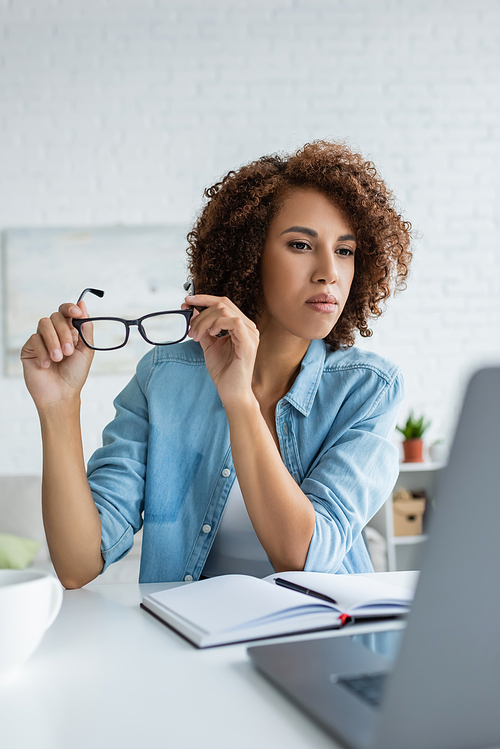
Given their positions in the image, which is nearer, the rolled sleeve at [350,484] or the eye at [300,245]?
the rolled sleeve at [350,484]

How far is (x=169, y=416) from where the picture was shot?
1.20 meters

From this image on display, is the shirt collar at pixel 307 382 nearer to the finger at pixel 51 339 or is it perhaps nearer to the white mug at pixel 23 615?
the finger at pixel 51 339

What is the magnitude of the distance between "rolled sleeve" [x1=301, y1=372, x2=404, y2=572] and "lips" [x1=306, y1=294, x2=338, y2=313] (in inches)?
7.5

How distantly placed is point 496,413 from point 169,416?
936 millimetres

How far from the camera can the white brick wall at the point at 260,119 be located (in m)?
3.21

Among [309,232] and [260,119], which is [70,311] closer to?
[309,232]

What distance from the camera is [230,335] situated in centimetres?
106

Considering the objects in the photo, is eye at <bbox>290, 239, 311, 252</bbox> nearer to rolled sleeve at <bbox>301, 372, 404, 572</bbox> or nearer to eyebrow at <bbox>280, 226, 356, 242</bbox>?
eyebrow at <bbox>280, 226, 356, 242</bbox>

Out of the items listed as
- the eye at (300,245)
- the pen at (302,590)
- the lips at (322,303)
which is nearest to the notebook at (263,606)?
the pen at (302,590)

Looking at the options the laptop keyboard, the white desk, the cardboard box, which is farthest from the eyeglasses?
the cardboard box

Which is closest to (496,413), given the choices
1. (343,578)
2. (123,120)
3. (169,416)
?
(343,578)

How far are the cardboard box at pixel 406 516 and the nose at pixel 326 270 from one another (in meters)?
2.00

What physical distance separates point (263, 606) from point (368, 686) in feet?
0.67

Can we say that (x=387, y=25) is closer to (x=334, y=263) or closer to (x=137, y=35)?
(x=137, y=35)
